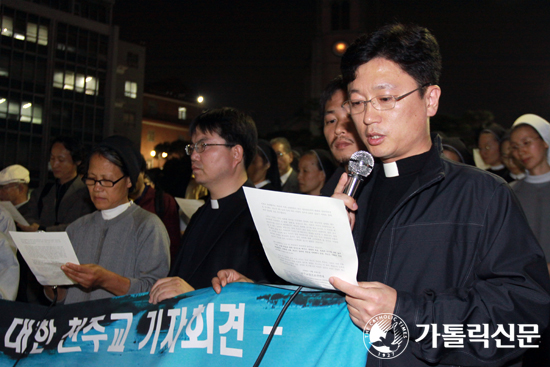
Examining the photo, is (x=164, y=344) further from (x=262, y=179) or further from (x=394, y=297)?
(x=262, y=179)

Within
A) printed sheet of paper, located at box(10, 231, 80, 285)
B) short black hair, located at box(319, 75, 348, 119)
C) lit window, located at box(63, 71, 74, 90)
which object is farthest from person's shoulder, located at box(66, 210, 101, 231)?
lit window, located at box(63, 71, 74, 90)

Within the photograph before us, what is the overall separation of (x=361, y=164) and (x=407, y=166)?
28cm

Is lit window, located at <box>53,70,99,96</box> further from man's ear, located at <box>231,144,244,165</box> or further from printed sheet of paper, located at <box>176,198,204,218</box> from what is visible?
man's ear, located at <box>231,144,244,165</box>

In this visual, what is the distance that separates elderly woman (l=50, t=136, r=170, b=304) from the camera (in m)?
3.32

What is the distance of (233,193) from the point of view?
3475 mm

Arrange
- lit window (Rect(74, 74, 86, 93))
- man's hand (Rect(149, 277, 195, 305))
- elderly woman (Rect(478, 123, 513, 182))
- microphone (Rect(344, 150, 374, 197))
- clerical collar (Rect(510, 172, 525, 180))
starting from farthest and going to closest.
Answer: lit window (Rect(74, 74, 86, 93)) < elderly woman (Rect(478, 123, 513, 182)) < clerical collar (Rect(510, 172, 525, 180)) < man's hand (Rect(149, 277, 195, 305)) < microphone (Rect(344, 150, 374, 197))

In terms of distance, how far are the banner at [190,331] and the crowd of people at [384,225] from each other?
0.14 meters

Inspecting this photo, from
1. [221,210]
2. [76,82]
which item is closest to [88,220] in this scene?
[221,210]

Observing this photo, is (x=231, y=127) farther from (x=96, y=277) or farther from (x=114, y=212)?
(x=96, y=277)

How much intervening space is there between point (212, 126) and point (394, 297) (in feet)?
7.13

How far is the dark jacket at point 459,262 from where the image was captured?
1.68 meters

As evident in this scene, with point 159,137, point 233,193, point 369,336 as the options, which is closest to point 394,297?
point 369,336

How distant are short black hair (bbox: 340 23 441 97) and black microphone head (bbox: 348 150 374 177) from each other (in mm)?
349

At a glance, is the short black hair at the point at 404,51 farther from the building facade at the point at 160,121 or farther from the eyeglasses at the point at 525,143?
the building facade at the point at 160,121
